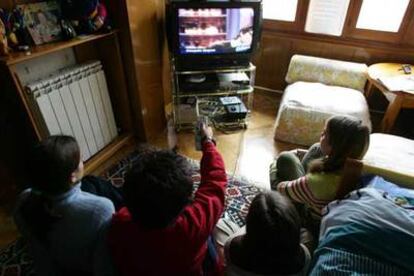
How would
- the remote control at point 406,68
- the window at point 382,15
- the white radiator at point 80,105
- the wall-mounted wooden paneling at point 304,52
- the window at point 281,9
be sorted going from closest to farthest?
the white radiator at point 80,105 < the remote control at point 406,68 < the window at point 382,15 < the wall-mounted wooden paneling at point 304,52 < the window at point 281,9

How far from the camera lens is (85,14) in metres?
1.62

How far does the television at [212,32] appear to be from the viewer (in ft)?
6.59

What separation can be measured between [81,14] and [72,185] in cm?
118

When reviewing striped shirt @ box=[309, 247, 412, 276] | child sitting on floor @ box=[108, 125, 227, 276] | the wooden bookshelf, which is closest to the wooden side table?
striped shirt @ box=[309, 247, 412, 276]

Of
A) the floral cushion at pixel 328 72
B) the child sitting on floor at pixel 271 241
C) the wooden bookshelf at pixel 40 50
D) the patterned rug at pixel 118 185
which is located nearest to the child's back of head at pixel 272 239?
the child sitting on floor at pixel 271 241

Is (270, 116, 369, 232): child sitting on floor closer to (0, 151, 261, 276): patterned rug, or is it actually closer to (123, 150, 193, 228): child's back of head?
(0, 151, 261, 276): patterned rug

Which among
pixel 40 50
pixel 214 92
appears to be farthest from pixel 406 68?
pixel 40 50

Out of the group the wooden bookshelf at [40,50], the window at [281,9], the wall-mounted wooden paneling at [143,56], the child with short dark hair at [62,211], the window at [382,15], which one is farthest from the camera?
the window at [281,9]

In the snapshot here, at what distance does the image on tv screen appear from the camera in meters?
2.04

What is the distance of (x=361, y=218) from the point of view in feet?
2.73

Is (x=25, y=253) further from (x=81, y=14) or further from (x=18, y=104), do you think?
(x=81, y=14)

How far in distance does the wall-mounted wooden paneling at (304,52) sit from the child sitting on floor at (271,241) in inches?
88.4

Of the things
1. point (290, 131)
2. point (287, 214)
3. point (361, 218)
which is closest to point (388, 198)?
point (361, 218)

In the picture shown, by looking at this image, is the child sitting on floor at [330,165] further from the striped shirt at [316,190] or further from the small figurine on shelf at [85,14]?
the small figurine on shelf at [85,14]
